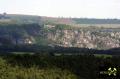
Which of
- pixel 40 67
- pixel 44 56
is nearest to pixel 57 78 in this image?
pixel 40 67

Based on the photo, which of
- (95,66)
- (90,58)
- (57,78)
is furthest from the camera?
(90,58)

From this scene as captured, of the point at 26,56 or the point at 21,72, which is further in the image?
the point at 26,56

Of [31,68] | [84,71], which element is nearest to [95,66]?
[84,71]

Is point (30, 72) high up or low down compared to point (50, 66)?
down

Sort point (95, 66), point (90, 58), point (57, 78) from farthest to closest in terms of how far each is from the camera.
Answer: point (90, 58) < point (95, 66) < point (57, 78)

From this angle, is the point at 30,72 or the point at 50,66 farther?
the point at 50,66

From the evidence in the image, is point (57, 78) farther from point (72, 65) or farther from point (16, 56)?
point (16, 56)

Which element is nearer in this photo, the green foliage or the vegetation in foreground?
the green foliage

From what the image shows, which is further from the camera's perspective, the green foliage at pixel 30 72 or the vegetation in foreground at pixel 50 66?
the vegetation in foreground at pixel 50 66

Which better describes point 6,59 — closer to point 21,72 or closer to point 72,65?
point 21,72
